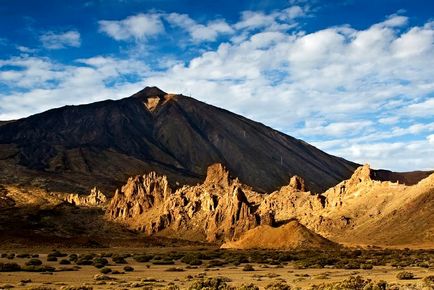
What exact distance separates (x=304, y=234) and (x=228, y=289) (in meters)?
65.7

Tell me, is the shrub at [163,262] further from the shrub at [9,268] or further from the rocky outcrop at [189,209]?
the rocky outcrop at [189,209]

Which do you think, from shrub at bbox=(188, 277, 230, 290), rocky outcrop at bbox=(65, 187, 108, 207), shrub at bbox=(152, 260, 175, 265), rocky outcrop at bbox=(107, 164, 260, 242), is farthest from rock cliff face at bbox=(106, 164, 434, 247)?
shrub at bbox=(188, 277, 230, 290)

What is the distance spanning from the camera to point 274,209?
13250 cm

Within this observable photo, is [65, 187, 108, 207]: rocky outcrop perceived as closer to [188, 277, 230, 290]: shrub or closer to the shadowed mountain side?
the shadowed mountain side

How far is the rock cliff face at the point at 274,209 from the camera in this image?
103 m

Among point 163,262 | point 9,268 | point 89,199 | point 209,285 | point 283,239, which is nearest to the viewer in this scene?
point 209,285

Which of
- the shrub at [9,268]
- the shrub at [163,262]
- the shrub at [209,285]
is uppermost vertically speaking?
the shrub at [209,285]

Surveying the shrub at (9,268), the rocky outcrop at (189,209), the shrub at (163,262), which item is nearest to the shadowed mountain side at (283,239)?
the rocky outcrop at (189,209)

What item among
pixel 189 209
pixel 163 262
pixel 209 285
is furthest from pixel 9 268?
pixel 189 209

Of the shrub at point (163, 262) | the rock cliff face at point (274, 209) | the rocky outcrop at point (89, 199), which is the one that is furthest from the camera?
the rocky outcrop at point (89, 199)

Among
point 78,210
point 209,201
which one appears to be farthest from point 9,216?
point 209,201

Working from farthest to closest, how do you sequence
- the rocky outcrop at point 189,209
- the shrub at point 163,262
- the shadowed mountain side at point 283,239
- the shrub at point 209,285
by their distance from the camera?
the rocky outcrop at point 189,209 → the shadowed mountain side at point 283,239 → the shrub at point 163,262 → the shrub at point 209,285

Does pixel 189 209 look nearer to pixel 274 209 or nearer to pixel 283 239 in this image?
pixel 274 209

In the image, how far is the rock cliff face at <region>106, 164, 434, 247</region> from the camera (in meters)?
103
